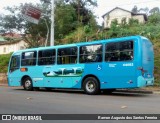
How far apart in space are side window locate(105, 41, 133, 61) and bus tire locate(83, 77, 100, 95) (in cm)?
134

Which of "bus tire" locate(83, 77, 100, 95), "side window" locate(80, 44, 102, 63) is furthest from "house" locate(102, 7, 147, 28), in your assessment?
"bus tire" locate(83, 77, 100, 95)

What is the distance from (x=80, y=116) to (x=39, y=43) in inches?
1158

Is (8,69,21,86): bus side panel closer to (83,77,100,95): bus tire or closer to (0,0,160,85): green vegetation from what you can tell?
(83,77,100,95): bus tire

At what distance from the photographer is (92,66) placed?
1628cm

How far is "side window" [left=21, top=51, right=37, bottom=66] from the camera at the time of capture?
64.0 feet

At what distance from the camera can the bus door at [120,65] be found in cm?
1484

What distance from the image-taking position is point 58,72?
58.6 feet

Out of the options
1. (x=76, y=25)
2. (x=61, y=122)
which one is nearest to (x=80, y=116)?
(x=61, y=122)

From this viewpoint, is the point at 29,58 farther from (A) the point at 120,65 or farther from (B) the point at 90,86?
(A) the point at 120,65

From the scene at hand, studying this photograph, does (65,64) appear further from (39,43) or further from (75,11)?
(75,11)

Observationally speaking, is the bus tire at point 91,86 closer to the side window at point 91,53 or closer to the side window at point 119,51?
the side window at point 91,53

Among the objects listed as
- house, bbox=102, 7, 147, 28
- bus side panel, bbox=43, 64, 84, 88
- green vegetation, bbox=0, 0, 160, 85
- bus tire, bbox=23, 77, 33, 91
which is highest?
house, bbox=102, 7, 147, 28

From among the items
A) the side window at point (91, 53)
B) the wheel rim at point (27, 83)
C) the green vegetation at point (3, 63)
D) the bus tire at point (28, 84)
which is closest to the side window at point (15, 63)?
the bus tire at point (28, 84)

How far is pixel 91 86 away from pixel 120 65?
210 cm
